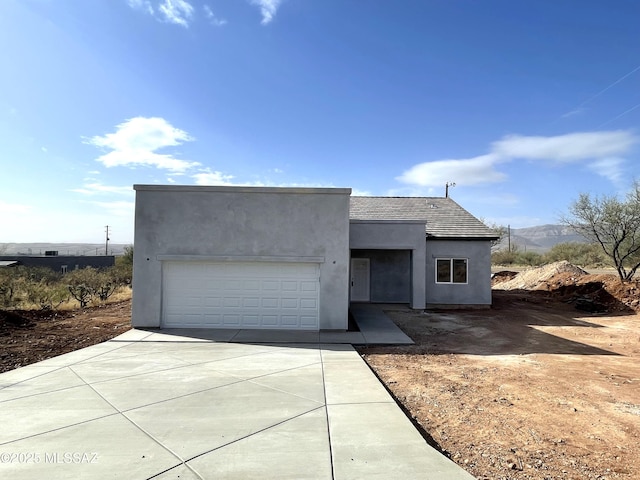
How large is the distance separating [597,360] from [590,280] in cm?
1567

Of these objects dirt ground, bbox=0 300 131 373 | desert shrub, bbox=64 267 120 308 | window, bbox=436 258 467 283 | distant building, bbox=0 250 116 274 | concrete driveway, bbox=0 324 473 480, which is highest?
window, bbox=436 258 467 283

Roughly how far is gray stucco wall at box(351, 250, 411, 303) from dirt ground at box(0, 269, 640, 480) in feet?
6.13

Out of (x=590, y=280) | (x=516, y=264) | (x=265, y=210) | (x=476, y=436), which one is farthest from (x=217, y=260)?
(x=516, y=264)

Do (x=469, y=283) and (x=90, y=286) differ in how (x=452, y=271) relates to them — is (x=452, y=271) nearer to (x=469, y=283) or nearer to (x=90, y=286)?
(x=469, y=283)

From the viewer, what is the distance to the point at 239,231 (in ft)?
40.4

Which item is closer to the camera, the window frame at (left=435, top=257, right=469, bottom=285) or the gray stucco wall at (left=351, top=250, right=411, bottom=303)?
the window frame at (left=435, top=257, right=469, bottom=285)

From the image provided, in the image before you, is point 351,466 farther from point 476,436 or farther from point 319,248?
point 319,248

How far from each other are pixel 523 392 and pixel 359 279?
12168mm

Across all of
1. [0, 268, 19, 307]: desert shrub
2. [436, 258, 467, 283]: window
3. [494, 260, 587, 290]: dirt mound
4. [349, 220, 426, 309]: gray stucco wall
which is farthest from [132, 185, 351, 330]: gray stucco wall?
[494, 260, 587, 290]: dirt mound

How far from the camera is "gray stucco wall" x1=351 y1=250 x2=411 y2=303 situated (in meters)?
18.6

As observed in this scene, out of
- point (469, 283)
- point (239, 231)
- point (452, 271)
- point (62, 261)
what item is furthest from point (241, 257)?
point (62, 261)

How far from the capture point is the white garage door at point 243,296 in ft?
40.6

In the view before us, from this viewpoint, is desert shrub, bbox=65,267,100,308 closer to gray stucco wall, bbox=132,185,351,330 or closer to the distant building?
gray stucco wall, bbox=132,185,351,330

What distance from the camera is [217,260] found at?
12.3 m
